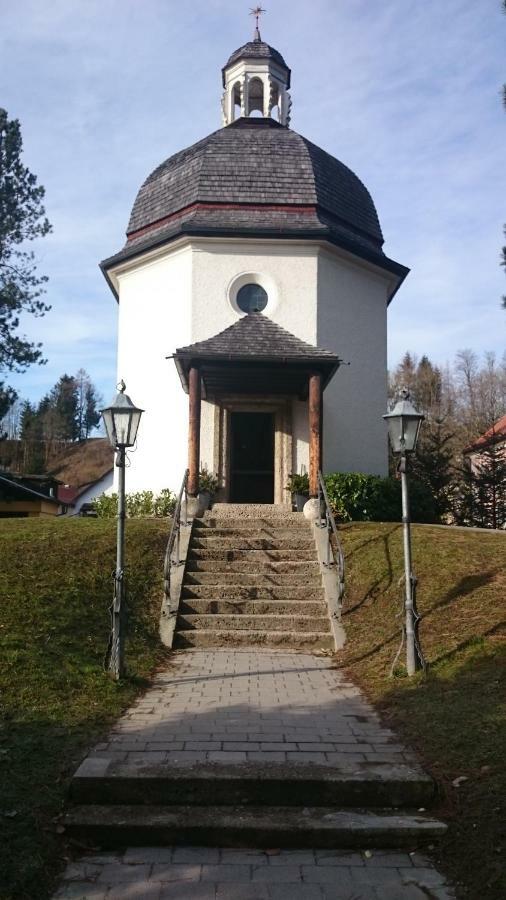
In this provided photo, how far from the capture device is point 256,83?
22.1m

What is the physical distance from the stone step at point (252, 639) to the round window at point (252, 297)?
30.8 ft

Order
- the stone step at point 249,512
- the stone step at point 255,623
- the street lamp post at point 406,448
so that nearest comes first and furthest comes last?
the street lamp post at point 406,448 → the stone step at point 255,623 → the stone step at point 249,512

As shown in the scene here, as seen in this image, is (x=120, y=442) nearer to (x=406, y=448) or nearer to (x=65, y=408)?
(x=406, y=448)

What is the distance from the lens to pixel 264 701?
22.2 feet

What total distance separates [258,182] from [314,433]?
7.34 m

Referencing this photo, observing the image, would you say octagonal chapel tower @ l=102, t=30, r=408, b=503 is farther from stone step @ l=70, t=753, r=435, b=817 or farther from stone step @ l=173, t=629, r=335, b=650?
stone step @ l=70, t=753, r=435, b=817

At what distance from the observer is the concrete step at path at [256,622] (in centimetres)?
950

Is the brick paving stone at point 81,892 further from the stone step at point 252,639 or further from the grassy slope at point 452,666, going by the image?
the stone step at point 252,639

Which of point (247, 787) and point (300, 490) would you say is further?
point (300, 490)

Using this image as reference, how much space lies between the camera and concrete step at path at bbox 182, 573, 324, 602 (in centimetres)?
1016

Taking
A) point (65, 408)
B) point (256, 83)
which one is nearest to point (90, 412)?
point (65, 408)

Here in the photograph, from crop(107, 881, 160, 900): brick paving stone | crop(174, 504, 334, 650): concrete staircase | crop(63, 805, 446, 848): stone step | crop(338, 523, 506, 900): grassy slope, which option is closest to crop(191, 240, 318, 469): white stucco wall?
crop(174, 504, 334, 650): concrete staircase

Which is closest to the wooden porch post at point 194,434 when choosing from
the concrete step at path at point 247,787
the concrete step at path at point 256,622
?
the concrete step at path at point 256,622

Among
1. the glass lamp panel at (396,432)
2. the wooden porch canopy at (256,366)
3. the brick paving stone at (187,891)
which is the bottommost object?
the brick paving stone at (187,891)
